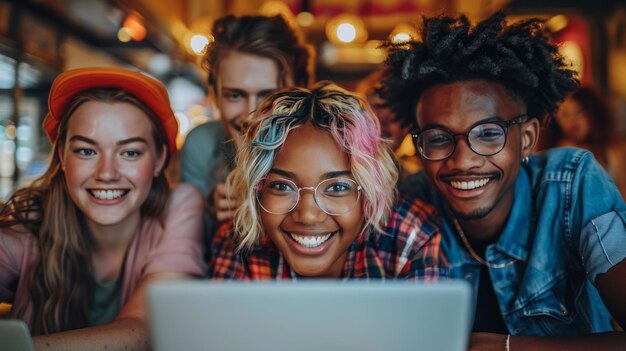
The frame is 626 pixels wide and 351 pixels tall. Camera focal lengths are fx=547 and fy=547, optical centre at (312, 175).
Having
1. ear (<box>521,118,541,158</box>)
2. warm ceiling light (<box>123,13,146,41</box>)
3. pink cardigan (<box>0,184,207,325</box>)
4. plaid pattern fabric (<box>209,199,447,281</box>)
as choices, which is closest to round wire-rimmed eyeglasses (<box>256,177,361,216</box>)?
plaid pattern fabric (<box>209,199,447,281</box>)

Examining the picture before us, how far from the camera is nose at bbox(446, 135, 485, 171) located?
1598 mm

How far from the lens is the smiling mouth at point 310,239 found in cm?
152

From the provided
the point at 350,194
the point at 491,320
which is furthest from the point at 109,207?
the point at 491,320

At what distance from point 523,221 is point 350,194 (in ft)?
1.96

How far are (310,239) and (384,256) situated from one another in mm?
245

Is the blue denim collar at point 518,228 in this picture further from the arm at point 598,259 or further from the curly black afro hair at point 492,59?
the curly black afro hair at point 492,59

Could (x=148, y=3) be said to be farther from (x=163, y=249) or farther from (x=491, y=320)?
(x=491, y=320)

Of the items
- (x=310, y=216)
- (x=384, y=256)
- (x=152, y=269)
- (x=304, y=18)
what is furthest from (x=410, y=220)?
(x=304, y=18)

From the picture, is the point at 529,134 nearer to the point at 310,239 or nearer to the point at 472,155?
the point at 472,155

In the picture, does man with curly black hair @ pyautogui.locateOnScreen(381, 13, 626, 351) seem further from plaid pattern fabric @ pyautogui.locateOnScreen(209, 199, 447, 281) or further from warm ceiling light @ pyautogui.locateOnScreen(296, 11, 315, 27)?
warm ceiling light @ pyautogui.locateOnScreen(296, 11, 315, 27)

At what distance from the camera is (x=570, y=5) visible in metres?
4.13

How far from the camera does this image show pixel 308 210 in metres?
1.47

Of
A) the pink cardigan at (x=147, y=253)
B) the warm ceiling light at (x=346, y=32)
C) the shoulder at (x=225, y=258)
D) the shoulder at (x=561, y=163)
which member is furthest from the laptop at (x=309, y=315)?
the warm ceiling light at (x=346, y=32)

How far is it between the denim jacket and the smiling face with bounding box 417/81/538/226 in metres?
0.11
